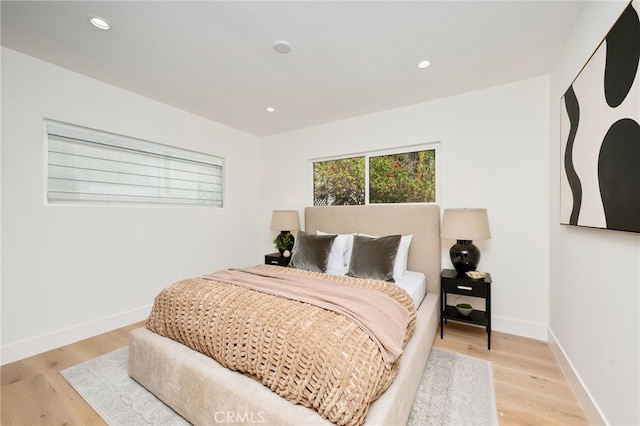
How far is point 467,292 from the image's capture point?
2.45m

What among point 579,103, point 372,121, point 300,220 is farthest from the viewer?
point 300,220

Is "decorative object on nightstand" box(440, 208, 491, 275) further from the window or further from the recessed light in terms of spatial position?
the recessed light

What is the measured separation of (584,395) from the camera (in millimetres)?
1618

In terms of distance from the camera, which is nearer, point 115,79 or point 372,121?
point 115,79

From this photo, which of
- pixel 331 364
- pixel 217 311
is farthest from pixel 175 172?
pixel 331 364

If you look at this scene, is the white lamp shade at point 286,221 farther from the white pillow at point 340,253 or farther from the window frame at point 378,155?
the white pillow at point 340,253

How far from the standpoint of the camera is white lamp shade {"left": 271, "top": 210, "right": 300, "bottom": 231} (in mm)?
3770

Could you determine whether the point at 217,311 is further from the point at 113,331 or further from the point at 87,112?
the point at 87,112

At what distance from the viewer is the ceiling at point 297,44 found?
1.73 meters

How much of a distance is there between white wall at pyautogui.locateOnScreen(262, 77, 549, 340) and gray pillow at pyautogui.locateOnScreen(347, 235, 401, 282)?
29.9 inches

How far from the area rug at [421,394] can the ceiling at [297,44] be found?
2.56 meters

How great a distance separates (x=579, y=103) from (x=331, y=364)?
2.23 metres

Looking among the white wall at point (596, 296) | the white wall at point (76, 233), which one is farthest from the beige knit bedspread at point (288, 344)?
the white wall at point (76, 233)

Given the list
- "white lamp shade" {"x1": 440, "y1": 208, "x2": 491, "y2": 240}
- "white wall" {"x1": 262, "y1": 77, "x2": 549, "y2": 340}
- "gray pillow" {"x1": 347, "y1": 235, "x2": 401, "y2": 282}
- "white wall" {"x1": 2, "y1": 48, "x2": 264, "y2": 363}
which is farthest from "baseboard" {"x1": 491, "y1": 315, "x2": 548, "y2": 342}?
"white wall" {"x1": 2, "y1": 48, "x2": 264, "y2": 363}
